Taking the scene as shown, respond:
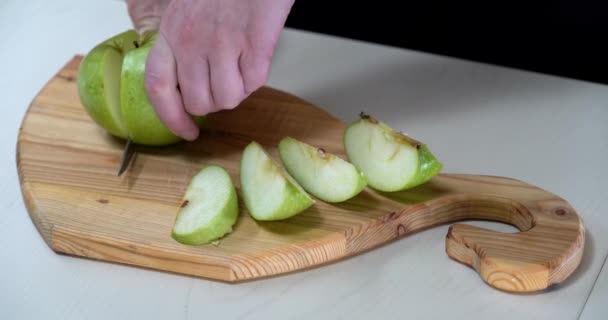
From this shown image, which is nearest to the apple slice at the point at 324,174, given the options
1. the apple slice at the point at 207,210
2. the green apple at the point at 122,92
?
the apple slice at the point at 207,210

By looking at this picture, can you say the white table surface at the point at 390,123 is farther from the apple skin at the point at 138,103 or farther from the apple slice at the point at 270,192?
the apple skin at the point at 138,103

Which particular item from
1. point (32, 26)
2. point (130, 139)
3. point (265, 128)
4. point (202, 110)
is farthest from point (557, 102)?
point (32, 26)

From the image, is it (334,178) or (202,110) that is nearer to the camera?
(334,178)

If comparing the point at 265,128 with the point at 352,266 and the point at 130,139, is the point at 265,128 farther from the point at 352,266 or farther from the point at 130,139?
the point at 352,266

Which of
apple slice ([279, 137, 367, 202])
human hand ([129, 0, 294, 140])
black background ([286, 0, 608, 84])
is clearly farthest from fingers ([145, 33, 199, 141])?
black background ([286, 0, 608, 84])

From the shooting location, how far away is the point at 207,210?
4.86 ft

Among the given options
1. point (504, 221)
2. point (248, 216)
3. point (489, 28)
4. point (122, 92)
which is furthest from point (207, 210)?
point (489, 28)

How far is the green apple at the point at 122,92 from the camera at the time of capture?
1643 millimetres

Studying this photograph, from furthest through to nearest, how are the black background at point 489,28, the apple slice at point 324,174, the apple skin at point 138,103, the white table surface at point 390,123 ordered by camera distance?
the black background at point 489,28
the apple skin at point 138,103
the apple slice at point 324,174
the white table surface at point 390,123

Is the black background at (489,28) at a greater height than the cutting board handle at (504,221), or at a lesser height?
greater

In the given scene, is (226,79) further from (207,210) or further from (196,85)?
(207,210)

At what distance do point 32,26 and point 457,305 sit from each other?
4.37ft

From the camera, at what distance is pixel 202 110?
64.6 inches

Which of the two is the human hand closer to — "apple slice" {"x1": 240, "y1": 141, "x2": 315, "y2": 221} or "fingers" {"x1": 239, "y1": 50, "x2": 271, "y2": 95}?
"fingers" {"x1": 239, "y1": 50, "x2": 271, "y2": 95}
